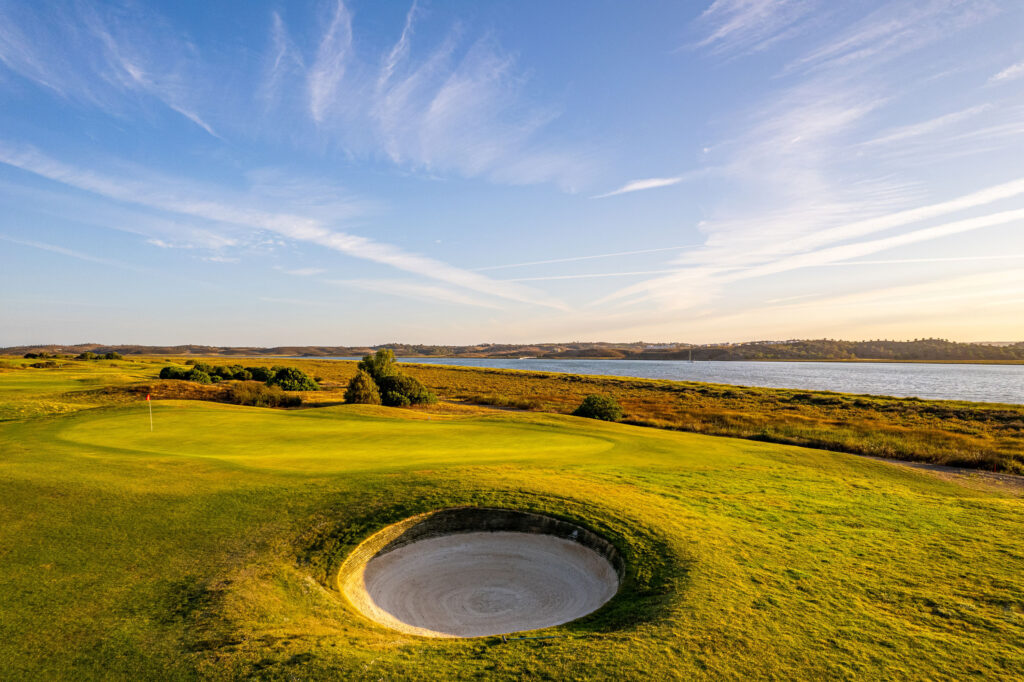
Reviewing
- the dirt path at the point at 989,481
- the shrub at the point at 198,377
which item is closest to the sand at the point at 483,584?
the dirt path at the point at 989,481

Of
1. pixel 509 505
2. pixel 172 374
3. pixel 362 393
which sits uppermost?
pixel 172 374

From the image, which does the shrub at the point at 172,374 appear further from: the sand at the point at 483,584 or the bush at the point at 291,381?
the sand at the point at 483,584

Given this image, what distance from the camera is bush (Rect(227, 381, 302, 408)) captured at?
2836cm

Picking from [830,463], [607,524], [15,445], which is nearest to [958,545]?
[607,524]

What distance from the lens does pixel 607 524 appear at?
8766 millimetres

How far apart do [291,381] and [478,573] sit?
3961cm

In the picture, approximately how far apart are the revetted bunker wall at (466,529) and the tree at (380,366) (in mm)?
26488

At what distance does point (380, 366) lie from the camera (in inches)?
1460

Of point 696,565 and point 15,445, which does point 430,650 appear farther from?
point 15,445

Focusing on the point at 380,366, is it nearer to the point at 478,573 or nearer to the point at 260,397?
the point at 260,397

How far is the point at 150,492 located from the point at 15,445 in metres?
A: 8.06

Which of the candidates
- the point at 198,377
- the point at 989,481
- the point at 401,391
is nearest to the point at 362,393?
the point at 401,391

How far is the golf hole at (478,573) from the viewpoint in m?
7.32

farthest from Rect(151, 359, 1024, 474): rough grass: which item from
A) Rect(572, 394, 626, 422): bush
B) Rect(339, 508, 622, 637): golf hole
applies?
Rect(339, 508, 622, 637): golf hole
